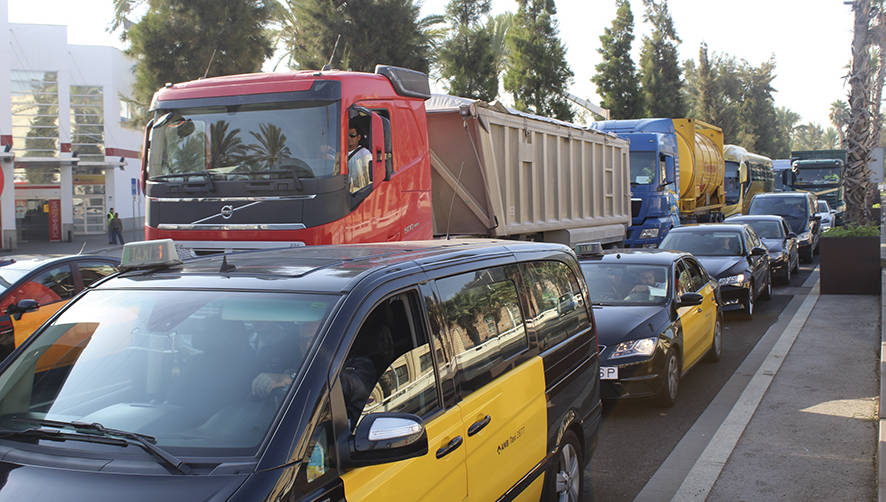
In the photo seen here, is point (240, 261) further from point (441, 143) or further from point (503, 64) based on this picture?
point (503, 64)

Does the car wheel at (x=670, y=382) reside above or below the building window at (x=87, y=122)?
below

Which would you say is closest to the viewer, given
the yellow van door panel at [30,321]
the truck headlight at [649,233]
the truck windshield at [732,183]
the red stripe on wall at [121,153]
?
the yellow van door panel at [30,321]

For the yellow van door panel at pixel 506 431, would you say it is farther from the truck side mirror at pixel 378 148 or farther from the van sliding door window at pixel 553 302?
the truck side mirror at pixel 378 148

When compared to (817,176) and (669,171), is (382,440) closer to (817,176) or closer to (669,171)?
(669,171)

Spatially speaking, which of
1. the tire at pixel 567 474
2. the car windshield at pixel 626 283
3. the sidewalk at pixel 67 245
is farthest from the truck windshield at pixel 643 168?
the sidewalk at pixel 67 245

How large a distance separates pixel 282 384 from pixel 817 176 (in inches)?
1581

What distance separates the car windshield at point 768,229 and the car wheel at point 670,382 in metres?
10.7

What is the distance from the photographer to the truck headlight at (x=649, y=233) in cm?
1975

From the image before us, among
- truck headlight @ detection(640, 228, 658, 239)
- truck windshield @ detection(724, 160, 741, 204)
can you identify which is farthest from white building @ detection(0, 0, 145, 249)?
truck windshield @ detection(724, 160, 741, 204)

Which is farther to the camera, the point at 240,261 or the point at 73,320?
the point at 240,261

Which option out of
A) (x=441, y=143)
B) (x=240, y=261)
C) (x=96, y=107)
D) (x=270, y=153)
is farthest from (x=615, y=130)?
(x=96, y=107)

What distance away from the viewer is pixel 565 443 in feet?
15.6

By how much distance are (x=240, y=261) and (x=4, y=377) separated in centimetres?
106

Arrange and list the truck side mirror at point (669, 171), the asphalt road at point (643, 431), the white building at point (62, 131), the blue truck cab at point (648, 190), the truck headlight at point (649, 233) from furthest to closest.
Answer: the white building at point (62, 131) < the truck side mirror at point (669, 171) < the blue truck cab at point (648, 190) < the truck headlight at point (649, 233) < the asphalt road at point (643, 431)
